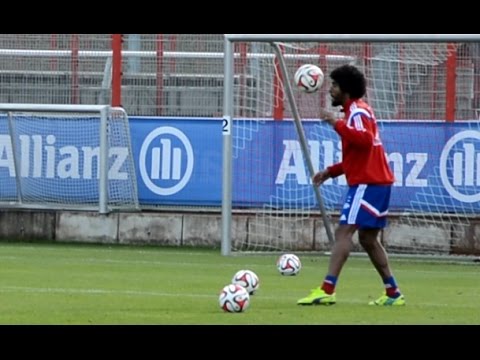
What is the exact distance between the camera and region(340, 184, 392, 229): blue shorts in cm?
1380

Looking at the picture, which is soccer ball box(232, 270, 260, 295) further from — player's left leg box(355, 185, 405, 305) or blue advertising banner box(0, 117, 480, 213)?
blue advertising banner box(0, 117, 480, 213)

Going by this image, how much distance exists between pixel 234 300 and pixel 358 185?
1.77m

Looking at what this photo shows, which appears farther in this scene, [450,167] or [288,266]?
[450,167]

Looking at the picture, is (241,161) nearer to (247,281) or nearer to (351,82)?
(247,281)

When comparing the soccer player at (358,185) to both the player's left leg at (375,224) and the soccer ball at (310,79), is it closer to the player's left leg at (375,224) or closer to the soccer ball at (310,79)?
the player's left leg at (375,224)

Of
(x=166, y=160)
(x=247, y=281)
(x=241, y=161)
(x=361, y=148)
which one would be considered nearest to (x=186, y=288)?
(x=247, y=281)

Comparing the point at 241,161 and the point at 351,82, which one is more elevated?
the point at 351,82

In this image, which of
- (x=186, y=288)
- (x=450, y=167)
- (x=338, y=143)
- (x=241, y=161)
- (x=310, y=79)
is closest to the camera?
(x=186, y=288)

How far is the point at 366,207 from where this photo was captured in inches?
544

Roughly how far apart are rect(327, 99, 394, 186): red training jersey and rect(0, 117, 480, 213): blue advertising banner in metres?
7.86

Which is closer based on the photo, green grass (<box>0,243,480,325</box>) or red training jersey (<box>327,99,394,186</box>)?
green grass (<box>0,243,480,325</box>)

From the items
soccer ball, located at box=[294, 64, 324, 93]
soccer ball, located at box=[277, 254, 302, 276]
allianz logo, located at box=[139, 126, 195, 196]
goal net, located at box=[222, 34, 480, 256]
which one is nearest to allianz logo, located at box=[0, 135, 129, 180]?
allianz logo, located at box=[139, 126, 195, 196]

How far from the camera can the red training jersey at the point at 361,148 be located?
45.3ft

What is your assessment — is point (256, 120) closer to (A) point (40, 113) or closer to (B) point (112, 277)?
(A) point (40, 113)
